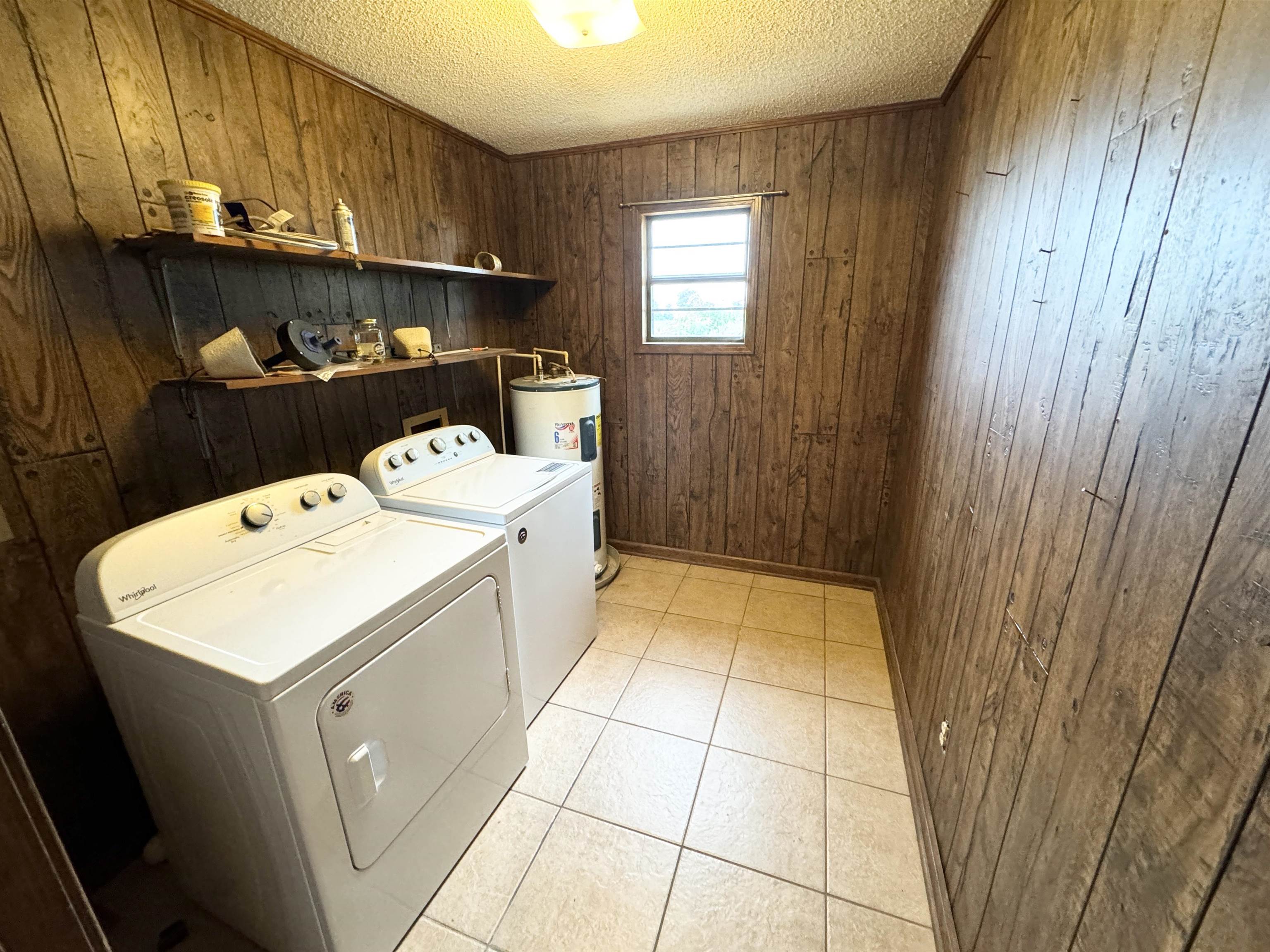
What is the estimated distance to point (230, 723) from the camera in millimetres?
964

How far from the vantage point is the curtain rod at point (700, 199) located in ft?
8.00

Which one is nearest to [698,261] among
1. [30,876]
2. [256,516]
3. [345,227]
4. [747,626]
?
[345,227]

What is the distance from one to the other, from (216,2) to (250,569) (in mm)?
1609

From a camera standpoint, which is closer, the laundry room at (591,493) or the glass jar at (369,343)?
the laundry room at (591,493)

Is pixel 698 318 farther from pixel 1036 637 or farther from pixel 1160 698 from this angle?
pixel 1160 698

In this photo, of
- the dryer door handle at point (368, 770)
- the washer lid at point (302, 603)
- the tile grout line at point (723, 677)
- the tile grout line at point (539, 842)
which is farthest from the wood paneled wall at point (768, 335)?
the dryer door handle at point (368, 770)

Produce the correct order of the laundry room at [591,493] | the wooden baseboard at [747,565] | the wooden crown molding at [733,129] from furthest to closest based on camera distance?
the wooden baseboard at [747,565]
the wooden crown molding at [733,129]
the laundry room at [591,493]

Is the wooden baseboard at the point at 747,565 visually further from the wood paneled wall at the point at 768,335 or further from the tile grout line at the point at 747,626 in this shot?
the tile grout line at the point at 747,626

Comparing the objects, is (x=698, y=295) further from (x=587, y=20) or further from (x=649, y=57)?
(x=587, y=20)

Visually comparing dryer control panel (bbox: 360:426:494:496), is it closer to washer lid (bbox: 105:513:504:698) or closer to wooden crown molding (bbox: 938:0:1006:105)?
washer lid (bbox: 105:513:504:698)

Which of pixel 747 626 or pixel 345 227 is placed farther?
pixel 747 626

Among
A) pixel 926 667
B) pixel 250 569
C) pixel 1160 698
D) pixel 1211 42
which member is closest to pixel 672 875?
pixel 926 667

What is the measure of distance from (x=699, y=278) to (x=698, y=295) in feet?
0.28

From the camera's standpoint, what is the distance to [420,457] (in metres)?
1.97
